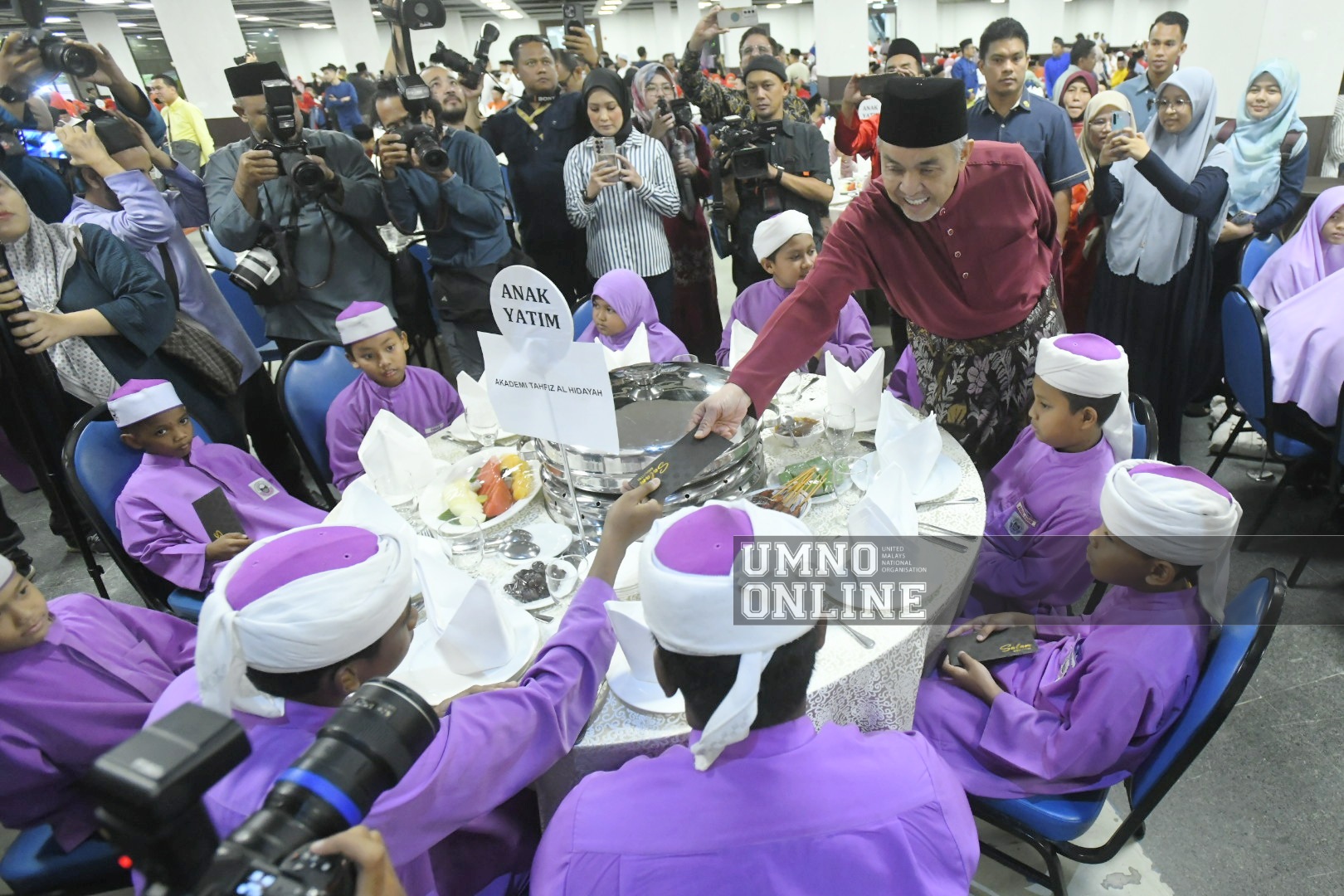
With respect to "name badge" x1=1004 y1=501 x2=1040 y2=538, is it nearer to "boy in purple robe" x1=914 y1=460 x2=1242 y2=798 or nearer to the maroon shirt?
"boy in purple robe" x1=914 y1=460 x2=1242 y2=798

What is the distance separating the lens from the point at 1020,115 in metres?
3.39

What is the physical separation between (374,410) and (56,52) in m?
2.62

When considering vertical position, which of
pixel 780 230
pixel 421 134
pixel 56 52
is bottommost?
pixel 780 230

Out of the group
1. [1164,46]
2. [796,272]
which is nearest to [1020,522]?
[796,272]

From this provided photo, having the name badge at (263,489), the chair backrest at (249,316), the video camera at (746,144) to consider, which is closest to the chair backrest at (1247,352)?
the video camera at (746,144)

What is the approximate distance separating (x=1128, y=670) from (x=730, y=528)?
2.76 feet

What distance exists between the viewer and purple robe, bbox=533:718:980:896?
856 millimetres

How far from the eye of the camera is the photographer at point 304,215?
125 inches

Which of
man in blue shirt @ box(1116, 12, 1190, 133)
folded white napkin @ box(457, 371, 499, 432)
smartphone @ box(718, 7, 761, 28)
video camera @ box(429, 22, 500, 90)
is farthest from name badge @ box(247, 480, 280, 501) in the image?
man in blue shirt @ box(1116, 12, 1190, 133)

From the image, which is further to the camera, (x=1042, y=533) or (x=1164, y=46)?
(x=1164, y=46)

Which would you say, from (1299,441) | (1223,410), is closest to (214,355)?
(1299,441)

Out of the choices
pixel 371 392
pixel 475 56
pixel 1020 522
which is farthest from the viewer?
pixel 475 56

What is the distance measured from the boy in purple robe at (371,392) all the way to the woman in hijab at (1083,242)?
9.76ft

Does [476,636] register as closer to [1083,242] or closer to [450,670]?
[450,670]
